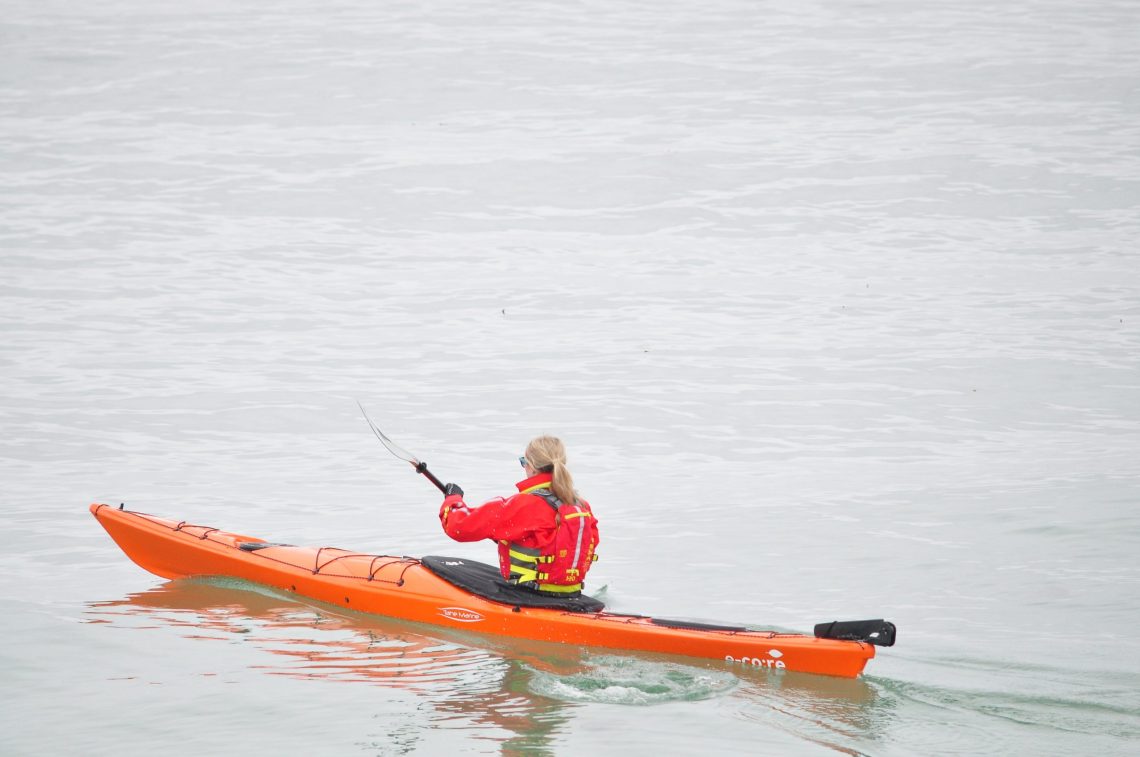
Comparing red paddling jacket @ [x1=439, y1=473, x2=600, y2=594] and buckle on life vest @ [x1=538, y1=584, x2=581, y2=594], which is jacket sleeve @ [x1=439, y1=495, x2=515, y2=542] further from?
buckle on life vest @ [x1=538, y1=584, x2=581, y2=594]

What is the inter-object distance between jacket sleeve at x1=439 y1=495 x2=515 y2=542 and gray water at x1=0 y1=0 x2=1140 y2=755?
596 mm

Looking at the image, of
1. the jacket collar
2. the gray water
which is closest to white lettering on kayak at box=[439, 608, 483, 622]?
the gray water

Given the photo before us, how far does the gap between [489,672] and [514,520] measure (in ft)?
2.35

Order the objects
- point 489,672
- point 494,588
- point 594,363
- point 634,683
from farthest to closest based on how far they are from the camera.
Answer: point 594,363 < point 494,588 < point 489,672 < point 634,683

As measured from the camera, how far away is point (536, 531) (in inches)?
266

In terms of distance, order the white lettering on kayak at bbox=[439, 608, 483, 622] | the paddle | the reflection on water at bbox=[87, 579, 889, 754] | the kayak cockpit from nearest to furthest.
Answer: the reflection on water at bbox=[87, 579, 889, 754] < the kayak cockpit < the white lettering on kayak at bbox=[439, 608, 483, 622] < the paddle

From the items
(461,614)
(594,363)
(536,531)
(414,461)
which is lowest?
(461,614)

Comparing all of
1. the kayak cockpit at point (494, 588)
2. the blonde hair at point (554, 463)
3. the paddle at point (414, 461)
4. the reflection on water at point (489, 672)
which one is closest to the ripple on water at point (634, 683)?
the reflection on water at point (489, 672)

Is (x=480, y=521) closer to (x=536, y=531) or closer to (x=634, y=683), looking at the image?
(x=536, y=531)

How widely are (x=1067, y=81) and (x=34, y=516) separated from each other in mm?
20309

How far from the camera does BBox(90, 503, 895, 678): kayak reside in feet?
21.0

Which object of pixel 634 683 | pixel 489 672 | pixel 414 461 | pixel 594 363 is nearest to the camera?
pixel 634 683

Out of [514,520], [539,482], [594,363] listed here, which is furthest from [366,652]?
[594,363]

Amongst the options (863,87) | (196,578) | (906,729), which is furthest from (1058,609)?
(863,87)
